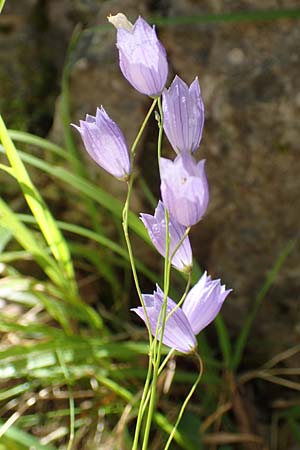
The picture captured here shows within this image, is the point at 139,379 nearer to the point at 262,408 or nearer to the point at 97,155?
the point at 262,408

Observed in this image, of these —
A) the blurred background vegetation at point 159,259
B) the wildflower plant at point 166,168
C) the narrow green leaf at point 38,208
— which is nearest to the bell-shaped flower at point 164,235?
the wildflower plant at point 166,168

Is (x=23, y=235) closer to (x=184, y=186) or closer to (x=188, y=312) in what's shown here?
(x=188, y=312)

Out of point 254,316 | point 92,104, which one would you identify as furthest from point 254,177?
point 92,104

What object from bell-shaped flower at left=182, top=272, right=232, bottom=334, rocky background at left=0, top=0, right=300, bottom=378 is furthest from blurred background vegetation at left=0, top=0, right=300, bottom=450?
bell-shaped flower at left=182, top=272, right=232, bottom=334

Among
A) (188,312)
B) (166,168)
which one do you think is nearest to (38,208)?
(188,312)

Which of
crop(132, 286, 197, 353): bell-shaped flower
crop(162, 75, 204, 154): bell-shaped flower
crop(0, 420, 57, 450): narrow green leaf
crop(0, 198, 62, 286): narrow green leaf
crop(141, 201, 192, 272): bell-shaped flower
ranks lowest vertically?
crop(0, 420, 57, 450): narrow green leaf

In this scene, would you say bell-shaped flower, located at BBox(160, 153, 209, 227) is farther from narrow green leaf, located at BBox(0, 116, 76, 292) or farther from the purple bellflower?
narrow green leaf, located at BBox(0, 116, 76, 292)

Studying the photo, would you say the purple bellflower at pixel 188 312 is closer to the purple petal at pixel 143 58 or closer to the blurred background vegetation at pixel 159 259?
the purple petal at pixel 143 58
